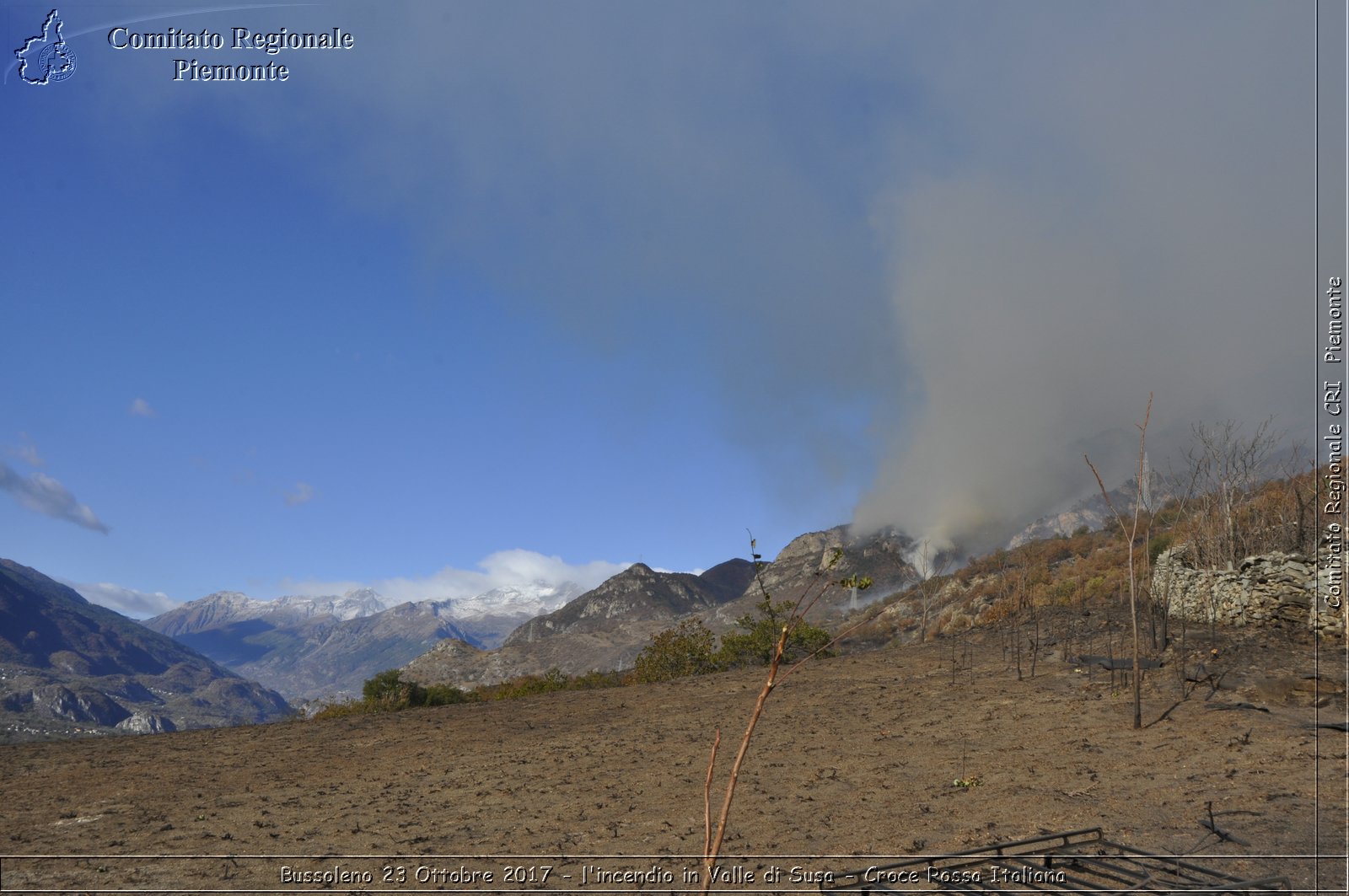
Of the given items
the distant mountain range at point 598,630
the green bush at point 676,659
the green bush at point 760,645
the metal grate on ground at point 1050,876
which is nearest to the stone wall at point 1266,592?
the green bush at point 760,645

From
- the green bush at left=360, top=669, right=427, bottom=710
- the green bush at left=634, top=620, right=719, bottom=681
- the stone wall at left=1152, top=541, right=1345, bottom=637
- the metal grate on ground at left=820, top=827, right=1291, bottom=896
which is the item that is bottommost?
the green bush at left=360, top=669, right=427, bottom=710

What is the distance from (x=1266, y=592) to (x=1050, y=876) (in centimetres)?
1737

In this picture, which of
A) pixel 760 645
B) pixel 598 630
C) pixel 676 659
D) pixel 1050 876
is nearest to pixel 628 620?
pixel 598 630

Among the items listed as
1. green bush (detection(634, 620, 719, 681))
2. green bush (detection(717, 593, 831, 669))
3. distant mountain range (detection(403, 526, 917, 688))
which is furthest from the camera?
distant mountain range (detection(403, 526, 917, 688))

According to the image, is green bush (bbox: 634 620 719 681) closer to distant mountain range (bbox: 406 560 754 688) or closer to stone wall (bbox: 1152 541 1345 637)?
distant mountain range (bbox: 406 560 754 688)

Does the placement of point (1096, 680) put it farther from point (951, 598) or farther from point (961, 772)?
point (951, 598)

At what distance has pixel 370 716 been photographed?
21.5 m

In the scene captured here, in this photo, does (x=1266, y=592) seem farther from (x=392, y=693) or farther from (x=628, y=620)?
(x=628, y=620)

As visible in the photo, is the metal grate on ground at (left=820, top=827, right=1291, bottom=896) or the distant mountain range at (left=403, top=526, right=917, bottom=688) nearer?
the metal grate on ground at (left=820, top=827, right=1291, bottom=896)

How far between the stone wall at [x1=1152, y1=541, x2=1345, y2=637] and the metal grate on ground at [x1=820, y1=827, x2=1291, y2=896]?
13.0 meters

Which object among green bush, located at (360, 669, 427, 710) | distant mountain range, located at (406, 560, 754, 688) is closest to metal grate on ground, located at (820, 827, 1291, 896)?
green bush, located at (360, 669, 427, 710)

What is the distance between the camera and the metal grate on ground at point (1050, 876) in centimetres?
→ 618

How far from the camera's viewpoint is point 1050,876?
22.9ft

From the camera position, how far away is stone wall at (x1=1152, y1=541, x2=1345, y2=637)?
60.3ft
